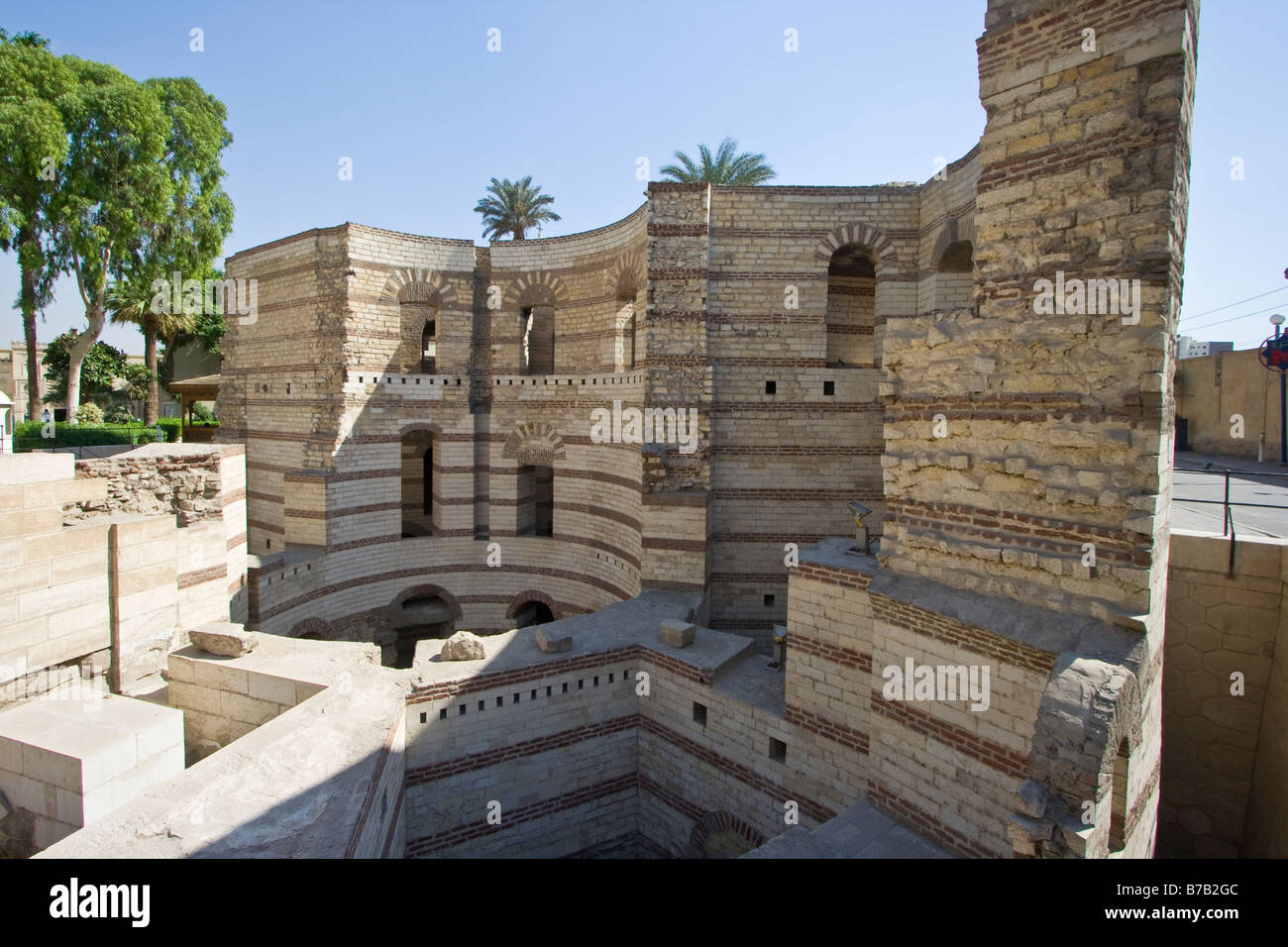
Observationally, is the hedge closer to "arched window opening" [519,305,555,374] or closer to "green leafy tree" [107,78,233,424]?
"green leafy tree" [107,78,233,424]

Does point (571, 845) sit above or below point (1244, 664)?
below

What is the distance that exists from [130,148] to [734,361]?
505 inches

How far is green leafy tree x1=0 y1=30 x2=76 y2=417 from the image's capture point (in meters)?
11.2

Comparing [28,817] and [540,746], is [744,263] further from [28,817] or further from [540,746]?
[28,817]

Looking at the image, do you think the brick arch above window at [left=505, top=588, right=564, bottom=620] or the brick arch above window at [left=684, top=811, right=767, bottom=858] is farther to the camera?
the brick arch above window at [left=505, top=588, right=564, bottom=620]

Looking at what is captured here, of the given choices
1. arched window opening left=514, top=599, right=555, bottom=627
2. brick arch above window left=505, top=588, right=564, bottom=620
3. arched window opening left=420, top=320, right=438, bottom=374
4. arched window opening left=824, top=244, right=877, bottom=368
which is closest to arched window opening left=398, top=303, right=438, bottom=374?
arched window opening left=420, top=320, right=438, bottom=374

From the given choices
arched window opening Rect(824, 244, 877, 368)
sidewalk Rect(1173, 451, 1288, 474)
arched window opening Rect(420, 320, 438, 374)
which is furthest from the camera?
arched window opening Rect(420, 320, 438, 374)

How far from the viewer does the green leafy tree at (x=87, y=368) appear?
27.3 m

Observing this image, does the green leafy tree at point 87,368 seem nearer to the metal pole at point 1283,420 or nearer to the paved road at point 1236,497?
the paved road at point 1236,497

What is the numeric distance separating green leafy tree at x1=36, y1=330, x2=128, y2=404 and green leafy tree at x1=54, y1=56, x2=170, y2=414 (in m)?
18.5

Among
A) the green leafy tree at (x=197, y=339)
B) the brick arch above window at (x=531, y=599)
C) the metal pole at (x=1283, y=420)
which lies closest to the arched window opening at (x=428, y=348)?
the brick arch above window at (x=531, y=599)

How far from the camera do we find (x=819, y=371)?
11.7 meters

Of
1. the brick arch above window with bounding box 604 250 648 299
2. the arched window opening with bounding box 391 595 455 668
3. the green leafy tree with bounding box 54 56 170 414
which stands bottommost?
the arched window opening with bounding box 391 595 455 668
